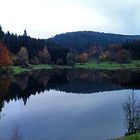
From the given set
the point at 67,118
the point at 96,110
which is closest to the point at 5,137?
the point at 67,118

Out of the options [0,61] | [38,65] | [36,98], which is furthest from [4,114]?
[38,65]

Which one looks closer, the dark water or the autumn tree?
the dark water

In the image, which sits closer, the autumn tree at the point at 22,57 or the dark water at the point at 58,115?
the dark water at the point at 58,115

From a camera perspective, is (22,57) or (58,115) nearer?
(58,115)

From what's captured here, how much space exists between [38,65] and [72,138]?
151 m

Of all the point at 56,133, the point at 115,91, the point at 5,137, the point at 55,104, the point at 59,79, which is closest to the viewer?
the point at 5,137

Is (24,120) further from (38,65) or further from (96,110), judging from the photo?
(38,65)

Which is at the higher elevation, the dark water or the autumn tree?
the autumn tree

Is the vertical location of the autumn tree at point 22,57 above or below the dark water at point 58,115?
above

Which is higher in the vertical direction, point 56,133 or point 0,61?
point 0,61

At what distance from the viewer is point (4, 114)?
63.4 meters

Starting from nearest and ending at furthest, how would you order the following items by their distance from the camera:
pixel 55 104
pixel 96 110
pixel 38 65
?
pixel 96 110
pixel 55 104
pixel 38 65

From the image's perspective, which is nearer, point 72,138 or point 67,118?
point 72,138

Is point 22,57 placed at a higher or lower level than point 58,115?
higher
